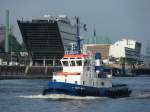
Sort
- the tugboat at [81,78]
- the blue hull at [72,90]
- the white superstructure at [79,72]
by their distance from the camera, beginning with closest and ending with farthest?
the blue hull at [72,90], the tugboat at [81,78], the white superstructure at [79,72]

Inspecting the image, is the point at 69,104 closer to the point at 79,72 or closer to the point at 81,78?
the point at 81,78

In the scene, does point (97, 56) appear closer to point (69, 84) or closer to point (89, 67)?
point (89, 67)

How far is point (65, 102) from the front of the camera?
74625mm

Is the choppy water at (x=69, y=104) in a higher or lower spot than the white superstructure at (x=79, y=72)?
lower

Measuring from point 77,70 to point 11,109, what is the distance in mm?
16952

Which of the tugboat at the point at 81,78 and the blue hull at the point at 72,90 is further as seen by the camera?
the tugboat at the point at 81,78

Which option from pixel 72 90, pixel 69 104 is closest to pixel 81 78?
pixel 72 90

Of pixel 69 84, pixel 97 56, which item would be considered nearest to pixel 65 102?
pixel 69 84

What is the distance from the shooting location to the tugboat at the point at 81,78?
78750 mm

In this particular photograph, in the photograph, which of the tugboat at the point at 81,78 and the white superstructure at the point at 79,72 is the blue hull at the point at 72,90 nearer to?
the tugboat at the point at 81,78

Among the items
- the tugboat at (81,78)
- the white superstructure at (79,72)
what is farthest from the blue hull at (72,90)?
the white superstructure at (79,72)

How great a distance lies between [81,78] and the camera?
263ft

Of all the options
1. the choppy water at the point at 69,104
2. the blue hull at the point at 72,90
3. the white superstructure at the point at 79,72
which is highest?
the white superstructure at the point at 79,72

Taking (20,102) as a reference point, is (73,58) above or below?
above
